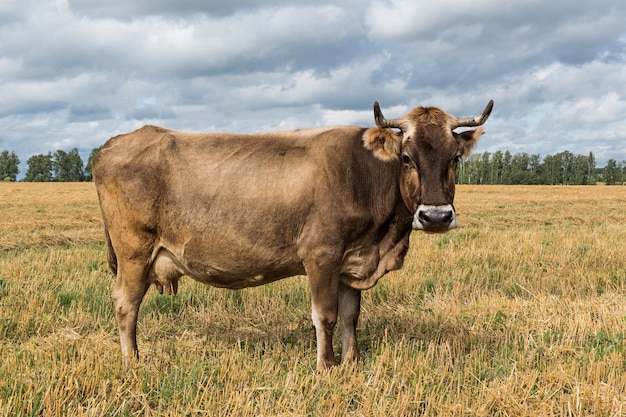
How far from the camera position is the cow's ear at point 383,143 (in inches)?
208

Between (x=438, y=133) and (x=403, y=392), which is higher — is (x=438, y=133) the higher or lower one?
the higher one

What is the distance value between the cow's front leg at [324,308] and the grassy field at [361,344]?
0.21 metres

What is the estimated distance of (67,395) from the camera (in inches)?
163

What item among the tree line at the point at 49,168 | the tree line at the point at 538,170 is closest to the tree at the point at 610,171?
the tree line at the point at 538,170

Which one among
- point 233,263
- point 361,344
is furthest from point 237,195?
point 361,344

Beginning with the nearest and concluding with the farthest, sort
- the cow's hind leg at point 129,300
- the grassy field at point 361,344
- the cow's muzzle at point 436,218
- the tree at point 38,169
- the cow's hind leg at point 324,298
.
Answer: the grassy field at point 361,344
the cow's muzzle at point 436,218
the cow's hind leg at point 324,298
the cow's hind leg at point 129,300
the tree at point 38,169

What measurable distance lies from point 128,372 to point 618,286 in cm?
779

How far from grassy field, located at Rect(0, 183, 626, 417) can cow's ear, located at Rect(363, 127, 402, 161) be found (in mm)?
1984

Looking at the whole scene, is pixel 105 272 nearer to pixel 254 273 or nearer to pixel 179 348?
pixel 179 348

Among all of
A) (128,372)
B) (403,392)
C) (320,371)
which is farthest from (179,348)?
(403,392)

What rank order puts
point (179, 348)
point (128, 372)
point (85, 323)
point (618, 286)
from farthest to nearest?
point (618, 286) < point (85, 323) < point (179, 348) < point (128, 372)

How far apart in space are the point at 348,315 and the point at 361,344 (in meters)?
0.73

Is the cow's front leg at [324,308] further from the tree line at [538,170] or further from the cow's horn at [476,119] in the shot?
the tree line at [538,170]

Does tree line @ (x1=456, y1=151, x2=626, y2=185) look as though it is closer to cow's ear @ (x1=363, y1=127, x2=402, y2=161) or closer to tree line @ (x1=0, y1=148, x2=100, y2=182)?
tree line @ (x1=0, y1=148, x2=100, y2=182)
